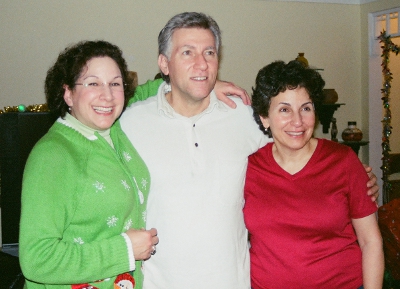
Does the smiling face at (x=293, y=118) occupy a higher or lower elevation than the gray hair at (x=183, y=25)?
lower

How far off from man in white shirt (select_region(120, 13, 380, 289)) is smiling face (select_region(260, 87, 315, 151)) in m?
0.21

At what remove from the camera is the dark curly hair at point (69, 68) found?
148 cm

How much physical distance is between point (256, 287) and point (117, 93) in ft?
3.17

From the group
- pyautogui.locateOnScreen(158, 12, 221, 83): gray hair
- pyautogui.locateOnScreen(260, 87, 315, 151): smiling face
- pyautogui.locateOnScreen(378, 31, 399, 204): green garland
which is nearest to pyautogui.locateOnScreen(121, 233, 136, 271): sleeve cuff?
pyautogui.locateOnScreen(260, 87, 315, 151): smiling face

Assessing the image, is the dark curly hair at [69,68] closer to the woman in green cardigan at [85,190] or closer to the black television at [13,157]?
the woman in green cardigan at [85,190]

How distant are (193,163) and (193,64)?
1.40 ft

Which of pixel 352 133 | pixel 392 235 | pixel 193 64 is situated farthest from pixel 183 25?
pixel 352 133

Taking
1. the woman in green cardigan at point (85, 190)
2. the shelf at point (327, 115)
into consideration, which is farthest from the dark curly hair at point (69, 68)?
the shelf at point (327, 115)

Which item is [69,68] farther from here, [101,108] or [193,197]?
[193,197]

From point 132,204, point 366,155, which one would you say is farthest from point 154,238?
point 366,155

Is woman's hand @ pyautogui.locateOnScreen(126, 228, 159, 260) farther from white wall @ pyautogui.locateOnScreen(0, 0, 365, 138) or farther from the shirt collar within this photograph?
white wall @ pyautogui.locateOnScreen(0, 0, 365, 138)

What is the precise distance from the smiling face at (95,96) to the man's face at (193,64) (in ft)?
1.16

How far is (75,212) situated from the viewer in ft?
4.34

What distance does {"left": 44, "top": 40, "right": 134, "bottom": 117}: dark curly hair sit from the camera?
148cm
